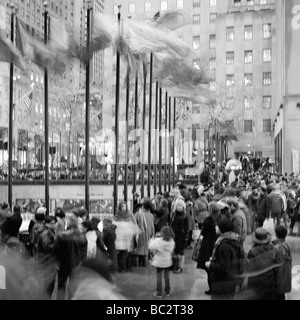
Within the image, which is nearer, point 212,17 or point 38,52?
point 38,52

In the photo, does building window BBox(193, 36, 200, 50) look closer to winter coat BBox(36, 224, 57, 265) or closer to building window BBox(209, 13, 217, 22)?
building window BBox(209, 13, 217, 22)

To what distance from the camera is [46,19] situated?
61.2 ft

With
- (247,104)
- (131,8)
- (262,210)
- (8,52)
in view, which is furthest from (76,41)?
(131,8)

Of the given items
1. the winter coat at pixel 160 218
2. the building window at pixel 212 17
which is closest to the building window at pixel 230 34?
the building window at pixel 212 17

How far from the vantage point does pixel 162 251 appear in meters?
9.49

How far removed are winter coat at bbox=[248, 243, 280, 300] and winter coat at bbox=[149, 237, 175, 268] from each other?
2436mm

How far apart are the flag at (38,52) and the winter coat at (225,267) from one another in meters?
13.8

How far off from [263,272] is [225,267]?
69cm

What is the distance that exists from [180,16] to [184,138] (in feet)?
68.1

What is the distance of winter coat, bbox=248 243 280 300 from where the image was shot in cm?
692

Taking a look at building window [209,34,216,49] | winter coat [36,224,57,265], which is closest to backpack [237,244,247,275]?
winter coat [36,224,57,265]

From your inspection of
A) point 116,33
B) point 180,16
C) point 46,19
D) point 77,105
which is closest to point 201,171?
point 180,16

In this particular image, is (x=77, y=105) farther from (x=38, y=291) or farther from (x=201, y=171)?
(x=38, y=291)

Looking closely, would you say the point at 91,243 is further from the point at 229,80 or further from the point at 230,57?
the point at 230,57
